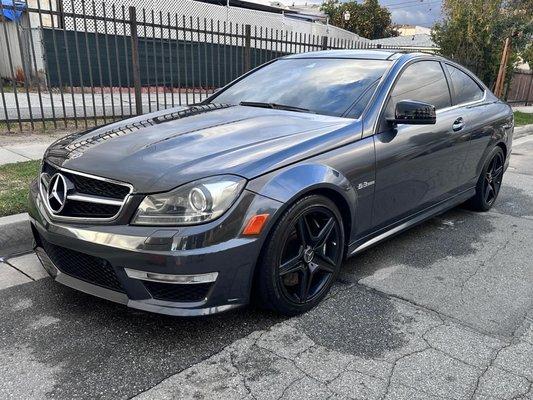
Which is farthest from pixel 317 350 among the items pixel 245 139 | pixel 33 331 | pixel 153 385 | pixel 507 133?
pixel 507 133

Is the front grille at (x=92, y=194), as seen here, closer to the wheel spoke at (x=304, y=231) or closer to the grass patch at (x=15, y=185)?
the wheel spoke at (x=304, y=231)

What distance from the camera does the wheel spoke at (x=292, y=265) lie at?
9.10 feet

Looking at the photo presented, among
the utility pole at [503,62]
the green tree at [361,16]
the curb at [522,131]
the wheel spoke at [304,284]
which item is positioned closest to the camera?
the wheel spoke at [304,284]

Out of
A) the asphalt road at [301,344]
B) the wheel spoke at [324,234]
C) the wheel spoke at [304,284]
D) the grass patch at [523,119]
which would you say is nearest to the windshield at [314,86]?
the wheel spoke at [324,234]

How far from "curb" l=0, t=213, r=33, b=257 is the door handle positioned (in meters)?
3.64

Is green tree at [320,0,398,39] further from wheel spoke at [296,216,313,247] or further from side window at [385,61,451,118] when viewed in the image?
wheel spoke at [296,216,313,247]

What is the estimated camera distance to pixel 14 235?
3.78 metres

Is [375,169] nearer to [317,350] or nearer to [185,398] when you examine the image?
[317,350]

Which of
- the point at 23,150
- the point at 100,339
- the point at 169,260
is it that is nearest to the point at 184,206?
the point at 169,260

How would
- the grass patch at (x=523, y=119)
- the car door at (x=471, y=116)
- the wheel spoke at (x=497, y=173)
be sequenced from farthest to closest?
the grass patch at (x=523, y=119) → the wheel spoke at (x=497, y=173) → the car door at (x=471, y=116)

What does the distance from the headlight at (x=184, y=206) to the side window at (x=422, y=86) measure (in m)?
1.66

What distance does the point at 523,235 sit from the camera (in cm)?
463

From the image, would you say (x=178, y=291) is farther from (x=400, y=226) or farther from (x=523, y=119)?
(x=523, y=119)

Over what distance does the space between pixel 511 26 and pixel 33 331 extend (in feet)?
54.0
